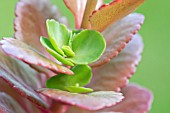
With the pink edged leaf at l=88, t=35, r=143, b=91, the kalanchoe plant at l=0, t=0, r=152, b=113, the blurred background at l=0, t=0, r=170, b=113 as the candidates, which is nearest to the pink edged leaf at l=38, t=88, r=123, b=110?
the kalanchoe plant at l=0, t=0, r=152, b=113

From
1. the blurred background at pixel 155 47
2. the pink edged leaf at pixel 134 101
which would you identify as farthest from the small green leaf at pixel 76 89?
the blurred background at pixel 155 47

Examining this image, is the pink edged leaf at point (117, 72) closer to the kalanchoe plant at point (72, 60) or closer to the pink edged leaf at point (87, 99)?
the kalanchoe plant at point (72, 60)

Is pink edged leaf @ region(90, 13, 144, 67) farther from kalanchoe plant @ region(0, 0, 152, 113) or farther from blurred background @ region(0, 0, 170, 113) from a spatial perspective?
blurred background @ region(0, 0, 170, 113)

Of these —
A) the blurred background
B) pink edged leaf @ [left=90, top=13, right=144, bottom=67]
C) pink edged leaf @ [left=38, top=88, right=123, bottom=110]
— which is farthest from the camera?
the blurred background

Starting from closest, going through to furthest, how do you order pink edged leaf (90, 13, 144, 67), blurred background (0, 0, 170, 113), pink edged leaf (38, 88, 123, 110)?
pink edged leaf (38, 88, 123, 110)
pink edged leaf (90, 13, 144, 67)
blurred background (0, 0, 170, 113)

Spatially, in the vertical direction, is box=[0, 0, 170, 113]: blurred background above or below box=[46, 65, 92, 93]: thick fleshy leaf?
above

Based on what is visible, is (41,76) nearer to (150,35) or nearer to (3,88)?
(3,88)

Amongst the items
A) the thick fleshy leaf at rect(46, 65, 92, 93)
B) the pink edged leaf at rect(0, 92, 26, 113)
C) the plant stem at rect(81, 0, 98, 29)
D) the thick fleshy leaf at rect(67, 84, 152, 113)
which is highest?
the plant stem at rect(81, 0, 98, 29)

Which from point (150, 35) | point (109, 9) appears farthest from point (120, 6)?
point (150, 35)
